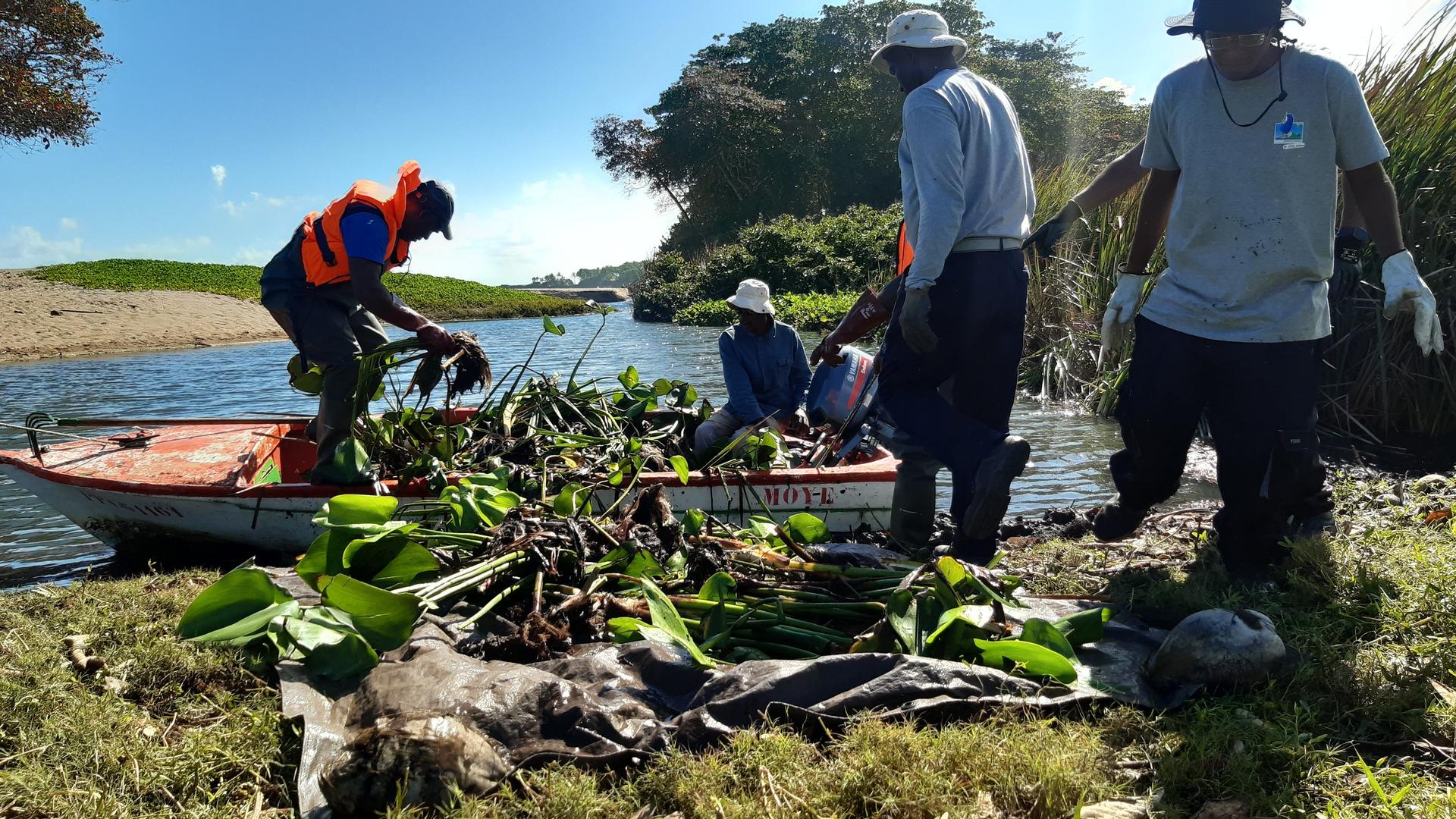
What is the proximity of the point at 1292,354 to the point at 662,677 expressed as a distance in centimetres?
232

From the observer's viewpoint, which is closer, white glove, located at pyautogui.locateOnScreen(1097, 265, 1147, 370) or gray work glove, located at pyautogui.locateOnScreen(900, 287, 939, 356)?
gray work glove, located at pyautogui.locateOnScreen(900, 287, 939, 356)

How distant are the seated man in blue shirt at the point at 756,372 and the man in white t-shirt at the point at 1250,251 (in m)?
2.61

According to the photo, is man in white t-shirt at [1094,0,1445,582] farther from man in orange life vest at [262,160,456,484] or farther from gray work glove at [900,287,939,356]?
man in orange life vest at [262,160,456,484]

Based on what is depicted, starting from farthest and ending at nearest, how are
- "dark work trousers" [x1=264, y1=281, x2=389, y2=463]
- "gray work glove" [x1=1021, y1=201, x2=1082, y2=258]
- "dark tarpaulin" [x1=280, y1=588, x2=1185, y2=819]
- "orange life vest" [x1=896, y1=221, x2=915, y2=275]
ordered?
"dark work trousers" [x1=264, y1=281, x2=389, y2=463], "orange life vest" [x1=896, y1=221, x2=915, y2=275], "gray work glove" [x1=1021, y1=201, x2=1082, y2=258], "dark tarpaulin" [x1=280, y1=588, x2=1185, y2=819]

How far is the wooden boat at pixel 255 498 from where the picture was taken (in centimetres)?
486

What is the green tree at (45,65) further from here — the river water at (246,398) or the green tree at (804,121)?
the green tree at (804,121)

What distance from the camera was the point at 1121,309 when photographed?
3.52 m

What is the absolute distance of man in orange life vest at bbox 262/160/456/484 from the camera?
4855 millimetres

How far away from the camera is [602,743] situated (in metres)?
2.18

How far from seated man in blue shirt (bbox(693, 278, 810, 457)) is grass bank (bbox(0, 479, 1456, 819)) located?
3.00 meters

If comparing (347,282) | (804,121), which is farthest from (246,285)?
(347,282)

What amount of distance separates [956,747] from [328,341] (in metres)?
4.37

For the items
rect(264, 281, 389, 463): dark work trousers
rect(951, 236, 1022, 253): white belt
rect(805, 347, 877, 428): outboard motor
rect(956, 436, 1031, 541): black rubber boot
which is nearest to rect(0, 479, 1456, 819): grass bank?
rect(956, 436, 1031, 541): black rubber boot

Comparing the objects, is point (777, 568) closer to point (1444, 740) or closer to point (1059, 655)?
point (1059, 655)
